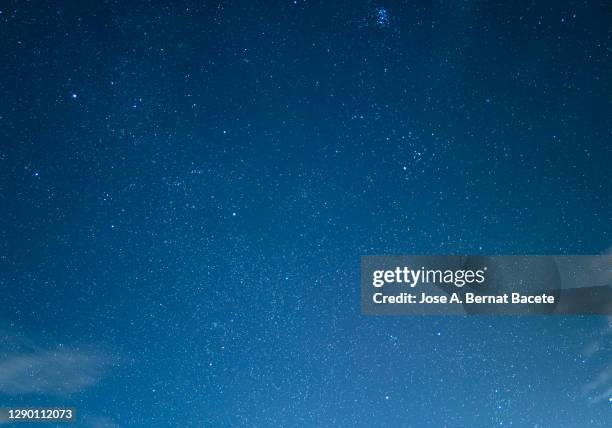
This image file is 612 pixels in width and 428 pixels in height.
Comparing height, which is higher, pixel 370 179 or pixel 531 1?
pixel 531 1

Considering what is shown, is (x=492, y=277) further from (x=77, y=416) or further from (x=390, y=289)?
(x=77, y=416)

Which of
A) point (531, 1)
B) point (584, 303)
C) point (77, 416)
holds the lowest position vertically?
point (77, 416)

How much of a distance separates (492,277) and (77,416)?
1306mm

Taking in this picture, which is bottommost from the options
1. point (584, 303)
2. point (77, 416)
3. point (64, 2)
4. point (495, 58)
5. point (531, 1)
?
point (77, 416)

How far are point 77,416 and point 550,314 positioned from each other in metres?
1.44

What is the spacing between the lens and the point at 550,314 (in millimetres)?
1873

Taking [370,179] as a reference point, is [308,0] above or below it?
above

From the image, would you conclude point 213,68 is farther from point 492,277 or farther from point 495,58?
point 492,277

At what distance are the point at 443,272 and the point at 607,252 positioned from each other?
487 mm

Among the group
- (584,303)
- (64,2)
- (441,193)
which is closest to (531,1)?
(441,193)

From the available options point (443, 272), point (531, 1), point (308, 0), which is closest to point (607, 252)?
point (443, 272)

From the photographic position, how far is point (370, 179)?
1.88 m

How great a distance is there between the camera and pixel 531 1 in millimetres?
1894

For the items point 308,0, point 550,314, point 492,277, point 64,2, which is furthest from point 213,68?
point 550,314
